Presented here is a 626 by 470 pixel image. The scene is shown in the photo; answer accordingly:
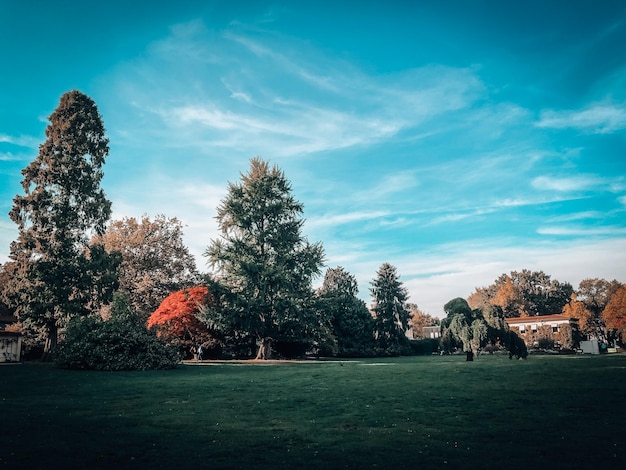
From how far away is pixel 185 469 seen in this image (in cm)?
502

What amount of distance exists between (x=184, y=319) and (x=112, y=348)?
1322 centimetres

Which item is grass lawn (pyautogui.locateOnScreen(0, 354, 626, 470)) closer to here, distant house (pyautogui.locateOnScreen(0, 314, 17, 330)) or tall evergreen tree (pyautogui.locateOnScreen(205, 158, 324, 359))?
tall evergreen tree (pyautogui.locateOnScreen(205, 158, 324, 359))

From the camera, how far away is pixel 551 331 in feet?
210

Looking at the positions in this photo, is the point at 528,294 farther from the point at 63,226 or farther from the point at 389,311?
the point at 63,226

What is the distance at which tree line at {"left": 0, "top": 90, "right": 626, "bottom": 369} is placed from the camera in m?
25.9

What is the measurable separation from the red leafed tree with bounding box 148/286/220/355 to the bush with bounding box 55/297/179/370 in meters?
10.6

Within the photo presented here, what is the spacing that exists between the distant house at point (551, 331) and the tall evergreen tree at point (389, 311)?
15078 mm

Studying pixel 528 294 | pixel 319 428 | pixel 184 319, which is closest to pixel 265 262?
pixel 184 319

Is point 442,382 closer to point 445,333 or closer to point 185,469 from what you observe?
point 185,469

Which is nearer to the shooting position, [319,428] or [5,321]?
[319,428]

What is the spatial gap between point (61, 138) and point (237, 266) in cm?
1624

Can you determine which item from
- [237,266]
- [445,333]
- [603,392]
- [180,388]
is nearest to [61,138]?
[237,266]

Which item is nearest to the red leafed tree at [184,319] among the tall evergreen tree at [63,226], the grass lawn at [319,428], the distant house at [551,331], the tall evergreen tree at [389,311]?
the tall evergreen tree at [63,226]

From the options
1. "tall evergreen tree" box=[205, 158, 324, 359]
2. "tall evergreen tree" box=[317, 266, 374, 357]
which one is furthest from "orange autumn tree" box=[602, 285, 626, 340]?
"tall evergreen tree" box=[205, 158, 324, 359]
